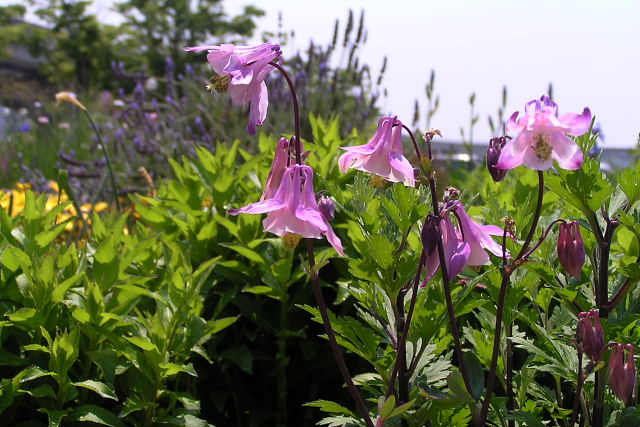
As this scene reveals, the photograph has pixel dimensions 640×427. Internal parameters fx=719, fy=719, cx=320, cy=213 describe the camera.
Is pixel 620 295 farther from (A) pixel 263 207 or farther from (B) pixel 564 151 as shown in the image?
(A) pixel 263 207

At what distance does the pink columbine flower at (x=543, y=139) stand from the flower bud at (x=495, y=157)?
0.05m

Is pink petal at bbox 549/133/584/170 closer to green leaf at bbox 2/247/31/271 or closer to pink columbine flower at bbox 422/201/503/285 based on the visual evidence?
pink columbine flower at bbox 422/201/503/285

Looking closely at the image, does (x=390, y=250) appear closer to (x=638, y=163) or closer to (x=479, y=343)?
(x=479, y=343)

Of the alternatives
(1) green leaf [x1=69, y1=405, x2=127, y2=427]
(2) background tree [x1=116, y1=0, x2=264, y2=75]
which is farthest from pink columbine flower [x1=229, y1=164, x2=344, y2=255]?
(2) background tree [x1=116, y1=0, x2=264, y2=75]

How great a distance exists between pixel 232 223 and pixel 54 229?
21.6 inches

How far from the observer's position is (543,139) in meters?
1.20

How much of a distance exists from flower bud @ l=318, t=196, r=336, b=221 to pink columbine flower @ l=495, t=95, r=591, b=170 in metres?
0.32

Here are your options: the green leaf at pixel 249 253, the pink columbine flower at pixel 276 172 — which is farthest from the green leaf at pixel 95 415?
the pink columbine flower at pixel 276 172

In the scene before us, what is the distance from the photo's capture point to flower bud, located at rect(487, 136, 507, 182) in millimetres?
1271

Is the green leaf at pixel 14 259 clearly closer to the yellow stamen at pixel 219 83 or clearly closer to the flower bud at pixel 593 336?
the yellow stamen at pixel 219 83

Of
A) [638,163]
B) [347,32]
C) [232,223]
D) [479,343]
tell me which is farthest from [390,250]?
[347,32]

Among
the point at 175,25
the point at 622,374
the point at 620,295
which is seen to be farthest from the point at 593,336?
the point at 175,25

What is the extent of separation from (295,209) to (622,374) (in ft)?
2.13

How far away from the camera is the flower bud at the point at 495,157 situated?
1271 mm
